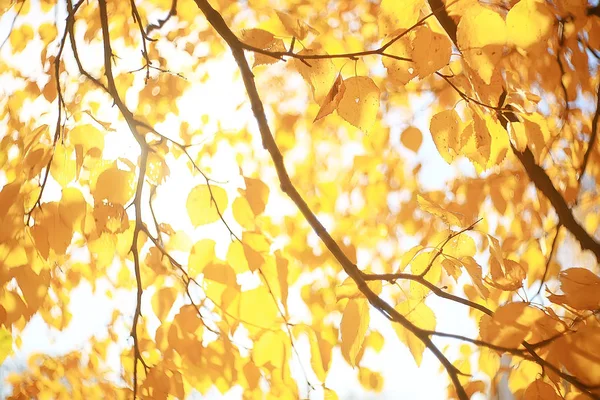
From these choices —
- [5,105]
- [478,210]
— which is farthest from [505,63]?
[5,105]

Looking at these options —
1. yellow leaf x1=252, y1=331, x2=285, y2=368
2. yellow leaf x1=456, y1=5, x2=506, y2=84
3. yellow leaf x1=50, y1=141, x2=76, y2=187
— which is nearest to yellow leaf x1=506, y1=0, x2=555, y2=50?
yellow leaf x1=456, y1=5, x2=506, y2=84

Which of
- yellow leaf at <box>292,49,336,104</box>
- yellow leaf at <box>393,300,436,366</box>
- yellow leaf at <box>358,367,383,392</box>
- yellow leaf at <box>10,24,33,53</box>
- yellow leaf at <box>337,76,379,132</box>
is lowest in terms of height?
yellow leaf at <box>393,300,436,366</box>

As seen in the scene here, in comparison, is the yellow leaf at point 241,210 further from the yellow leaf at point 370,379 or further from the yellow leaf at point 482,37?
the yellow leaf at point 370,379

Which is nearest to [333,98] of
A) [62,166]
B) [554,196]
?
[62,166]

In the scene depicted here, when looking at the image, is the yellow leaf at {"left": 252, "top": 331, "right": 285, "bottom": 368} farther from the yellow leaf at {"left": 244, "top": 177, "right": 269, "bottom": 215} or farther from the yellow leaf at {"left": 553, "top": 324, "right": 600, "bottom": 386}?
the yellow leaf at {"left": 553, "top": 324, "right": 600, "bottom": 386}

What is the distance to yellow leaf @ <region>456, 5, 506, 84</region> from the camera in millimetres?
847

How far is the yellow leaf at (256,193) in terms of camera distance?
4.00 ft

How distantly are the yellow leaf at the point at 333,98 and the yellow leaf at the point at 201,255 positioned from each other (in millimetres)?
573

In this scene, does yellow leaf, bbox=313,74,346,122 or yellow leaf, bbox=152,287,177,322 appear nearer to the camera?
yellow leaf, bbox=313,74,346,122

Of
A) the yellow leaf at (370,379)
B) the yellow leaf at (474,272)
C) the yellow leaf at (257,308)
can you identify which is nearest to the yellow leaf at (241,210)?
the yellow leaf at (257,308)

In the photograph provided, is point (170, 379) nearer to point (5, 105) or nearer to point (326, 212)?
point (326, 212)

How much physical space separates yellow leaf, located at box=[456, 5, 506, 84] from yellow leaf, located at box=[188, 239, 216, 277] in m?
0.77

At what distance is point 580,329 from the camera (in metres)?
0.90

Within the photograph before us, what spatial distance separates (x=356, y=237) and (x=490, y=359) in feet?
3.18
